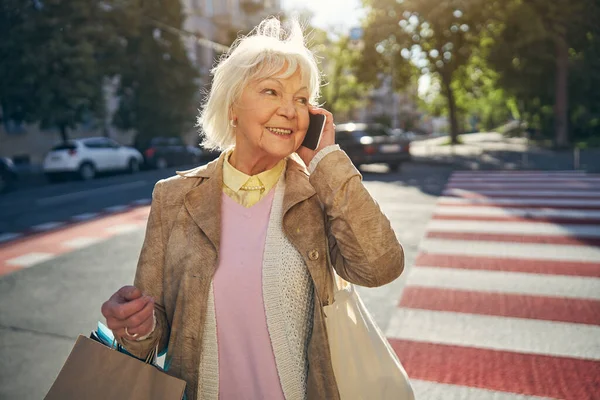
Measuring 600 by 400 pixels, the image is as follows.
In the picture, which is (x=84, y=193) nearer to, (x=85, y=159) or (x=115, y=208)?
(x=115, y=208)

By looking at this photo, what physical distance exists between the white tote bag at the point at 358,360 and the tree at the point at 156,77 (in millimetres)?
24331

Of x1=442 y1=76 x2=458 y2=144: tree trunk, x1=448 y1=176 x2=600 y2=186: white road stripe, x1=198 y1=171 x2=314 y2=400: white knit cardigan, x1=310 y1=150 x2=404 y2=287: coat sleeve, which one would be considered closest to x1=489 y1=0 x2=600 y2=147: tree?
x1=442 y1=76 x2=458 y2=144: tree trunk

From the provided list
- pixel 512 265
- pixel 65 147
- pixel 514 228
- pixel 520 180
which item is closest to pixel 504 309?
pixel 512 265

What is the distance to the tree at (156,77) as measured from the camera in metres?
24.3

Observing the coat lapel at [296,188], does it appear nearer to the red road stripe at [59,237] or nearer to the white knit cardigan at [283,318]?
the white knit cardigan at [283,318]

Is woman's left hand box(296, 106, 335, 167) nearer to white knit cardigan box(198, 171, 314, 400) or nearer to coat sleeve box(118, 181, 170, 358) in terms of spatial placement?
white knit cardigan box(198, 171, 314, 400)

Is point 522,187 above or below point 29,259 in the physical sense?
below

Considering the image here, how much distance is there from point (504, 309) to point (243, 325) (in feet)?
10.8

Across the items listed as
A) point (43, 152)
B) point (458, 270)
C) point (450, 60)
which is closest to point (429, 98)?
point (450, 60)

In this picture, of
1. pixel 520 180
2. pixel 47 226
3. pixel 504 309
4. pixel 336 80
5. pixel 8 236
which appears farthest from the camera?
pixel 336 80

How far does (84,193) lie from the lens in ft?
44.8

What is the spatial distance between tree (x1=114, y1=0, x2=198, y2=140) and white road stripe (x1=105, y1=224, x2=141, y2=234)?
17159 mm

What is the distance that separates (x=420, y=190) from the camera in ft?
38.7

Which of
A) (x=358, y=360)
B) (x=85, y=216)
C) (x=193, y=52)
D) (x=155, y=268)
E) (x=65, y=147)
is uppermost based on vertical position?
(x=193, y=52)
